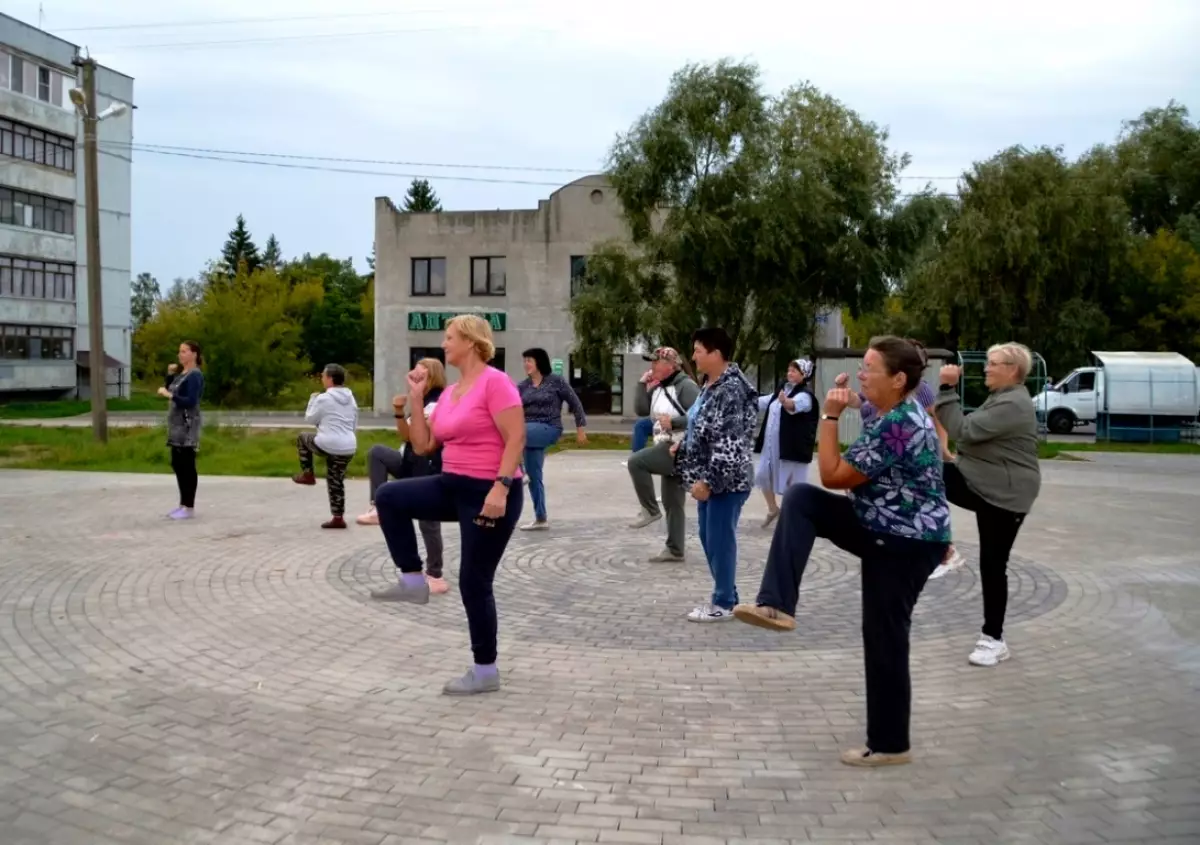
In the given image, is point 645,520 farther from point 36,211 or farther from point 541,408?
point 36,211

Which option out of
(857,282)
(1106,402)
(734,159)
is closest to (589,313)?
(734,159)

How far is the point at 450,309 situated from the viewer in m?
40.1

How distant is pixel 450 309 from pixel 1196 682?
3611 cm

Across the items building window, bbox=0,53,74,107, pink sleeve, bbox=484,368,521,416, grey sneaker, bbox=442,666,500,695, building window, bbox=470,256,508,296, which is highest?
building window, bbox=0,53,74,107

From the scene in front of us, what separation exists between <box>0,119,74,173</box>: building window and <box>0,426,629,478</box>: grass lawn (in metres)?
27.3

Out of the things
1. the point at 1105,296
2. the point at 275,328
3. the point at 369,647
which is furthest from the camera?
the point at 275,328

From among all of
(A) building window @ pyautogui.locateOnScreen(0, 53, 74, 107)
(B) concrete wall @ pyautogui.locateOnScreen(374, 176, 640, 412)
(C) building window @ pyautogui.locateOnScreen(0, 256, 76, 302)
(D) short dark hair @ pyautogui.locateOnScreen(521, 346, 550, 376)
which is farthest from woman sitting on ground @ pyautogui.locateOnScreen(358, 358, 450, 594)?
(A) building window @ pyautogui.locateOnScreen(0, 53, 74, 107)

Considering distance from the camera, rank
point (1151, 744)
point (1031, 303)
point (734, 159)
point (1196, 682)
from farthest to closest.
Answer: point (1031, 303) → point (734, 159) → point (1196, 682) → point (1151, 744)

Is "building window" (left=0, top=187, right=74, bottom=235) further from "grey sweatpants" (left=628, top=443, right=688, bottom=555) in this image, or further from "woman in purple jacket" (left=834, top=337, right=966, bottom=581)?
"woman in purple jacket" (left=834, top=337, right=966, bottom=581)

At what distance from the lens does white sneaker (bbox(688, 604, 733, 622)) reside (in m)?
6.93

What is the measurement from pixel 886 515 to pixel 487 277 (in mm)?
36723

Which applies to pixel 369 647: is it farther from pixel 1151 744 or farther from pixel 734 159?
pixel 734 159

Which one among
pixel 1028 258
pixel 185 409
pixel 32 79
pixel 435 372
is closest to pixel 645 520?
pixel 435 372

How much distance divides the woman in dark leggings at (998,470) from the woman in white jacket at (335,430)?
6146 mm
